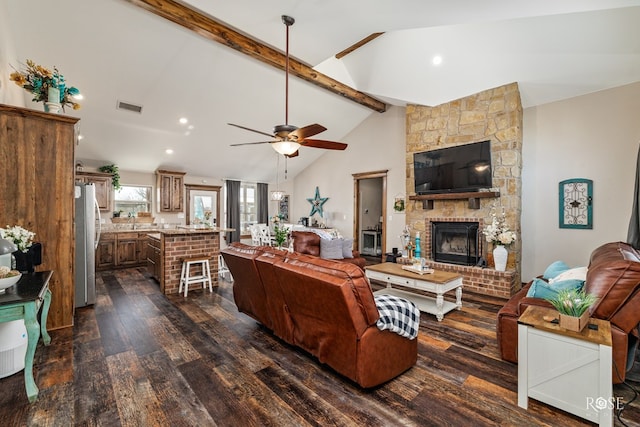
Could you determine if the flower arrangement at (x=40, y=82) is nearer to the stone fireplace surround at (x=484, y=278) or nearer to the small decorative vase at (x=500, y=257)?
the stone fireplace surround at (x=484, y=278)

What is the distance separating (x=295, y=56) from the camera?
472 cm

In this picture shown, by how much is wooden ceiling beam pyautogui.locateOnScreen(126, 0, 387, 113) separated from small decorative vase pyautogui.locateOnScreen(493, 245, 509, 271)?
13.9 feet

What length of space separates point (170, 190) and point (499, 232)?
Answer: 24.0ft

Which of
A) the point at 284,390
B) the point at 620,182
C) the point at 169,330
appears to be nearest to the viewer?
the point at 284,390

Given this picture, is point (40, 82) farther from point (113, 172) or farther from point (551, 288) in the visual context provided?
point (551, 288)

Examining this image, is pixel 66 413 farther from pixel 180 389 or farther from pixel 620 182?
pixel 620 182

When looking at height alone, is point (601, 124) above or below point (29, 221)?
above

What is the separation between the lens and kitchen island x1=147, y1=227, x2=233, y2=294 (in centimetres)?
451

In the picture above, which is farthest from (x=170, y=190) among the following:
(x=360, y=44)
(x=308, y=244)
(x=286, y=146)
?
(x=360, y=44)

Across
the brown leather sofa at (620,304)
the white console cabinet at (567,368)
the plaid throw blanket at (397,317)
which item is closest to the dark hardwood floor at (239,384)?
the white console cabinet at (567,368)

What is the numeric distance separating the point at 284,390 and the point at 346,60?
18.2 ft

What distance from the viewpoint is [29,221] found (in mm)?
2900

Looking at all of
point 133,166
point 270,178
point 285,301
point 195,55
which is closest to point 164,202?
point 133,166

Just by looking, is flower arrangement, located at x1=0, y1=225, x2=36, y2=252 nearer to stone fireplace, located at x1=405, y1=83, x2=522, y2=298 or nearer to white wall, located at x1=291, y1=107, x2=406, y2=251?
stone fireplace, located at x1=405, y1=83, x2=522, y2=298
